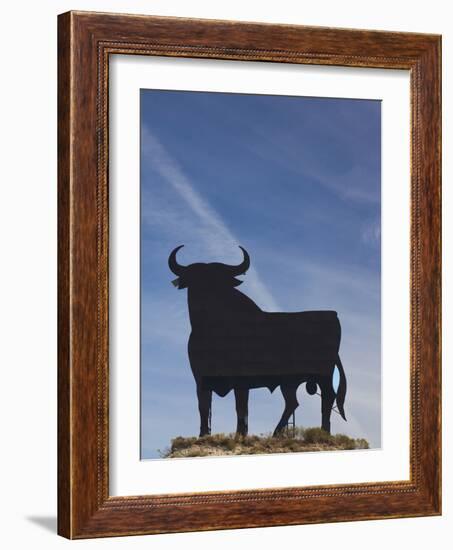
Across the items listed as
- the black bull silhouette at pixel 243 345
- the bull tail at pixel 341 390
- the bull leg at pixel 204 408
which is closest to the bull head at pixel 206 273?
the black bull silhouette at pixel 243 345

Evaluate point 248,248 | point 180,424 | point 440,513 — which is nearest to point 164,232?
point 248,248

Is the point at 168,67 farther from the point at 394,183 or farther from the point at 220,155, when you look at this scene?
the point at 394,183

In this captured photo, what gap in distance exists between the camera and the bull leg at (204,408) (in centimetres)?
410

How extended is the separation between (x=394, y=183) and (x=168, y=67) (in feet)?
2.52

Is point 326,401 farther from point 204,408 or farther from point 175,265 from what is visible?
point 175,265

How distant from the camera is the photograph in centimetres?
408

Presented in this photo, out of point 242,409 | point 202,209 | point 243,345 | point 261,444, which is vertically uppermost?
point 202,209

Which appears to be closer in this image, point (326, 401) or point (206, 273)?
point (206, 273)

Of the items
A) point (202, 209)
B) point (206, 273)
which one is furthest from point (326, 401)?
point (202, 209)

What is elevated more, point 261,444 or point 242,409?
point 242,409

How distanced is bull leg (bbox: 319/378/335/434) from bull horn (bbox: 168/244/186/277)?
530 mm

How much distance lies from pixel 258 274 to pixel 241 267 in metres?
0.06

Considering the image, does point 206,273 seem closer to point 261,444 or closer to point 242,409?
point 242,409

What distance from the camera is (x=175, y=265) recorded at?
161 inches
